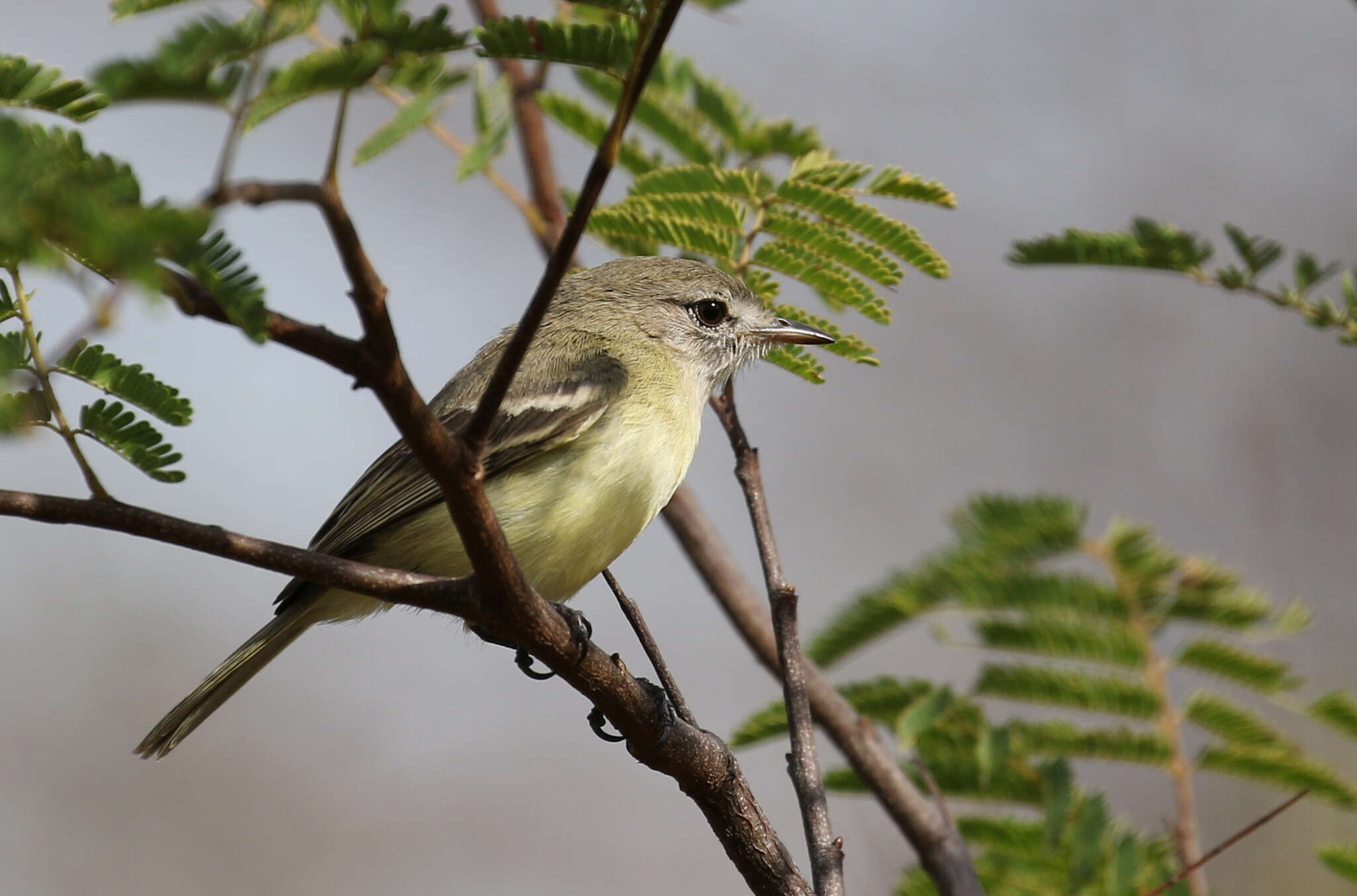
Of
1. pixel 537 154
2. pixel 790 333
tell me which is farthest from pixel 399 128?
pixel 790 333

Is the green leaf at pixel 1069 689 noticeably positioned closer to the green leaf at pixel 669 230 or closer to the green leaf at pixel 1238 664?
the green leaf at pixel 1238 664

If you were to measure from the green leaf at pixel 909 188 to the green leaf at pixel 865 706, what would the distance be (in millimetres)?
1148

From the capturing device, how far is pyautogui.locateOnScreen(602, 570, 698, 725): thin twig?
7.98 ft

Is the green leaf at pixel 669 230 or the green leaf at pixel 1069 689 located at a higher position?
the green leaf at pixel 669 230

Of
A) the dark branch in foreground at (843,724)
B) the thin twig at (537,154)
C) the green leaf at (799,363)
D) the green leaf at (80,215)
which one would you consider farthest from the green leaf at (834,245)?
the green leaf at (80,215)

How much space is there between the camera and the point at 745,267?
303 centimetres

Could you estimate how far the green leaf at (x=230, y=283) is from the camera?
1.34 meters

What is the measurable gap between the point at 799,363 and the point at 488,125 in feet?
3.72

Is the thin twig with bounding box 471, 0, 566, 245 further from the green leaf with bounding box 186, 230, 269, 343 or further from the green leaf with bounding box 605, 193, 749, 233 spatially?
the green leaf with bounding box 186, 230, 269, 343

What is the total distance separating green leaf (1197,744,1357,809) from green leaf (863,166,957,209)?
1.47 m

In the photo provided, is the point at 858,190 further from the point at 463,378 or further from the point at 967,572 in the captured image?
the point at 463,378

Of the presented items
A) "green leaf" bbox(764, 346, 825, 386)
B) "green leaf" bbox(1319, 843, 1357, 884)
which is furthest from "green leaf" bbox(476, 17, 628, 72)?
"green leaf" bbox(1319, 843, 1357, 884)

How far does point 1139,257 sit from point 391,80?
1.61 m

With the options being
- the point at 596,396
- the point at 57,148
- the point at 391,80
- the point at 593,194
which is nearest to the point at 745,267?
the point at 596,396
